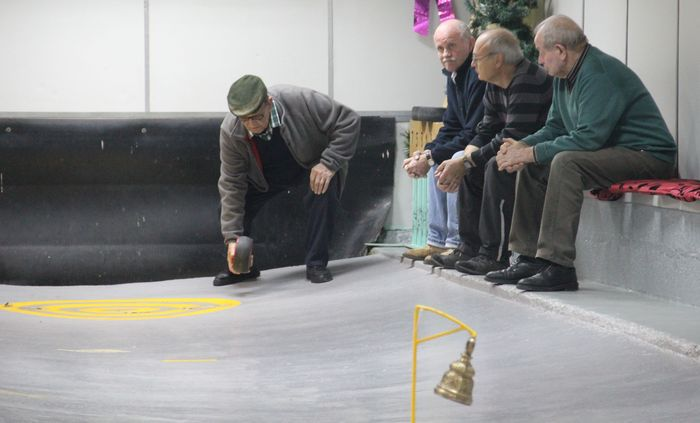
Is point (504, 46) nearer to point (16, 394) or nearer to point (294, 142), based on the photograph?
point (294, 142)

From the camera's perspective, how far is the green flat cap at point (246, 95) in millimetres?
7703

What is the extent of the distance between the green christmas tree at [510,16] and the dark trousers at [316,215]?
168cm

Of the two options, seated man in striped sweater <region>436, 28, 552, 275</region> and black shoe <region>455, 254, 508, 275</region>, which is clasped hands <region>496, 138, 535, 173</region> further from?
black shoe <region>455, 254, 508, 275</region>

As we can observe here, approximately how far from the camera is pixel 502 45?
6836mm

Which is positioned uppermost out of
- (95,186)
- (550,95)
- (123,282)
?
(550,95)

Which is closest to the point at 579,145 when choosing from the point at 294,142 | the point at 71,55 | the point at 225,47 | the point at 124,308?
the point at 294,142

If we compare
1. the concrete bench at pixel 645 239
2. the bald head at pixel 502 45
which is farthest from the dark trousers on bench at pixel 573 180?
the bald head at pixel 502 45

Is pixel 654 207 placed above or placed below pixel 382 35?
below

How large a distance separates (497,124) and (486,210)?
2.01 ft

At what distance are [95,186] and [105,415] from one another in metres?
6.23

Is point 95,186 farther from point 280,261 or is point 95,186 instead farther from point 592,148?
point 592,148

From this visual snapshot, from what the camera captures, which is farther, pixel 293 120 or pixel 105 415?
pixel 293 120

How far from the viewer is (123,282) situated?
10.2 meters

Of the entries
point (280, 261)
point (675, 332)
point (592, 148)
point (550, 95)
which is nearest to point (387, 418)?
point (675, 332)
